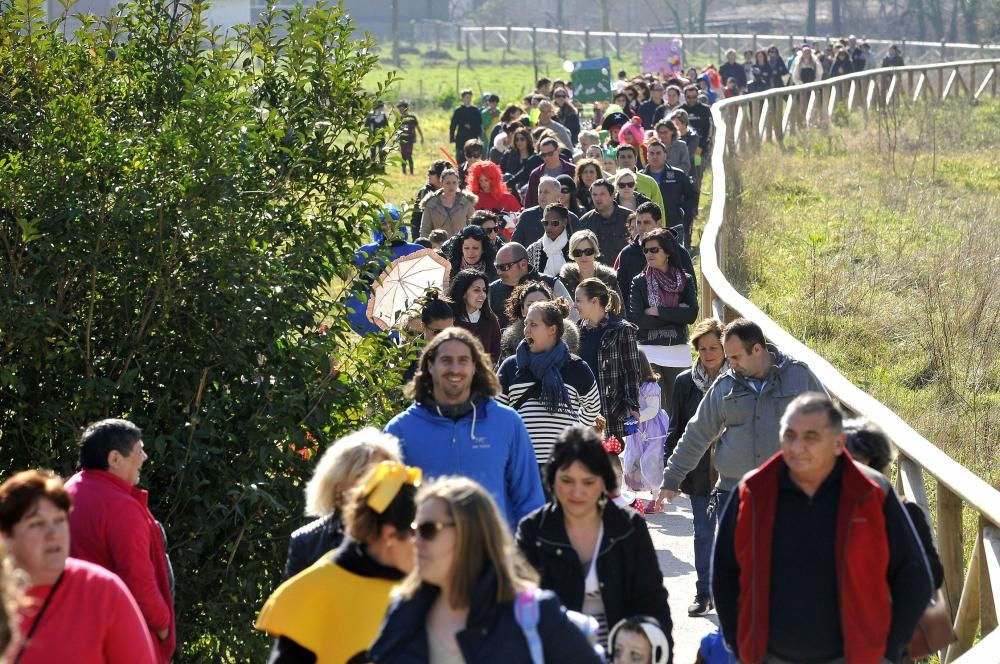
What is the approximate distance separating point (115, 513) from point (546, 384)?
298 cm

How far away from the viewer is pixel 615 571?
17.8 feet

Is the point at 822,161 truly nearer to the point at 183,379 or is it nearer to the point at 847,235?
the point at 847,235

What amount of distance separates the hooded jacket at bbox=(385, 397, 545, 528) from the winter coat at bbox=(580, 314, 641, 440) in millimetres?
3259

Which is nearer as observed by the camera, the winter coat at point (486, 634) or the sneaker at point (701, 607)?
the winter coat at point (486, 634)

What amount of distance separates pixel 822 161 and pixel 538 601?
81.9ft

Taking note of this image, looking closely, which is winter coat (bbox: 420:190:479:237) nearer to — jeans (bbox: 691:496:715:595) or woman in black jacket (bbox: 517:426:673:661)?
jeans (bbox: 691:496:715:595)

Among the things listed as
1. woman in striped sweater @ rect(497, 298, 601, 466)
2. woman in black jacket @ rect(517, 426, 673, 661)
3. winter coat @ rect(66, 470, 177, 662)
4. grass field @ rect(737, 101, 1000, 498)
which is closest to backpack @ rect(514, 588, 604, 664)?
woman in black jacket @ rect(517, 426, 673, 661)

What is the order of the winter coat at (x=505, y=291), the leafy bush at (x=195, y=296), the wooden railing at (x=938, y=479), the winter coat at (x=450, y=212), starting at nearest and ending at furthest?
the wooden railing at (x=938, y=479)
the leafy bush at (x=195, y=296)
the winter coat at (x=505, y=291)
the winter coat at (x=450, y=212)

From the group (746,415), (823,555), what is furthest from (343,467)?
(746,415)

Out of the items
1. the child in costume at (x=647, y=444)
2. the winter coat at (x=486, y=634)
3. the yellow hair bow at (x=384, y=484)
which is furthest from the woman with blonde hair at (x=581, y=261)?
the winter coat at (x=486, y=634)

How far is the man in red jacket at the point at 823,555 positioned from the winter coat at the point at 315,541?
50.3 inches

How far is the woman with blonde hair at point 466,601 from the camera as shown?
165 inches

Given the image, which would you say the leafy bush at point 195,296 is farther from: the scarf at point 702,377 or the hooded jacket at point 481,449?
the scarf at point 702,377

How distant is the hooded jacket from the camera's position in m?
6.52
